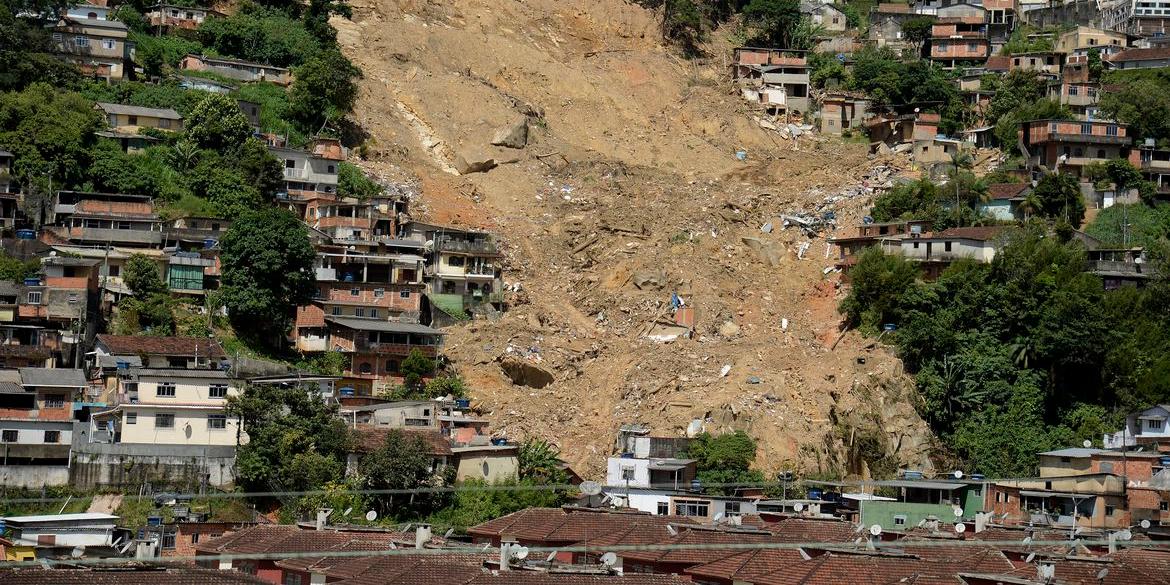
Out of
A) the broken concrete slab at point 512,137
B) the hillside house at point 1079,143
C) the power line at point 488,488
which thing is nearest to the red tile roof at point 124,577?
the power line at point 488,488

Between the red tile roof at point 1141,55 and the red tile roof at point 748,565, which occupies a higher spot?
the red tile roof at point 1141,55

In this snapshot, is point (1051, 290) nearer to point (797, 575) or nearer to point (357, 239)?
point (357, 239)

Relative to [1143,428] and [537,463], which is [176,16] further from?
[1143,428]

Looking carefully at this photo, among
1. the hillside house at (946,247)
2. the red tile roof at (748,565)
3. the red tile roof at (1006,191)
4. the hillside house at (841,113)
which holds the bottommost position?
the red tile roof at (748,565)

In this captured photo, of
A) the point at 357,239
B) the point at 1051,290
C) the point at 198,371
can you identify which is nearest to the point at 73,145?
the point at 357,239

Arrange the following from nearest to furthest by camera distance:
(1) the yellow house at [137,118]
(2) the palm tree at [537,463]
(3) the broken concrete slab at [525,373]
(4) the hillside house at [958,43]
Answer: (2) the palm tree at [537,463]
(3) the broken concrete slab at [525,373]
(1) the yellow house at [137,118]
(4) the hillside house at [958,43]

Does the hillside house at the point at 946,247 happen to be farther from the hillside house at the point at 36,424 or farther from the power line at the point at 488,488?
the hillside house at the point at 36,424

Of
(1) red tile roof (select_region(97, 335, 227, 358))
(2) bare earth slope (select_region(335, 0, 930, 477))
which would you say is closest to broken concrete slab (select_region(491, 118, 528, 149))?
(2) bare earth slope (select_region(335, 0, 930, 477))

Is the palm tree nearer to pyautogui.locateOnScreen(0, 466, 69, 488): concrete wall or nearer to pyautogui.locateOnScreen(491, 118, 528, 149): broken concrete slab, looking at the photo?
pyautogui.locateOnScreen(0, 466, 69, 488): concrete wall
